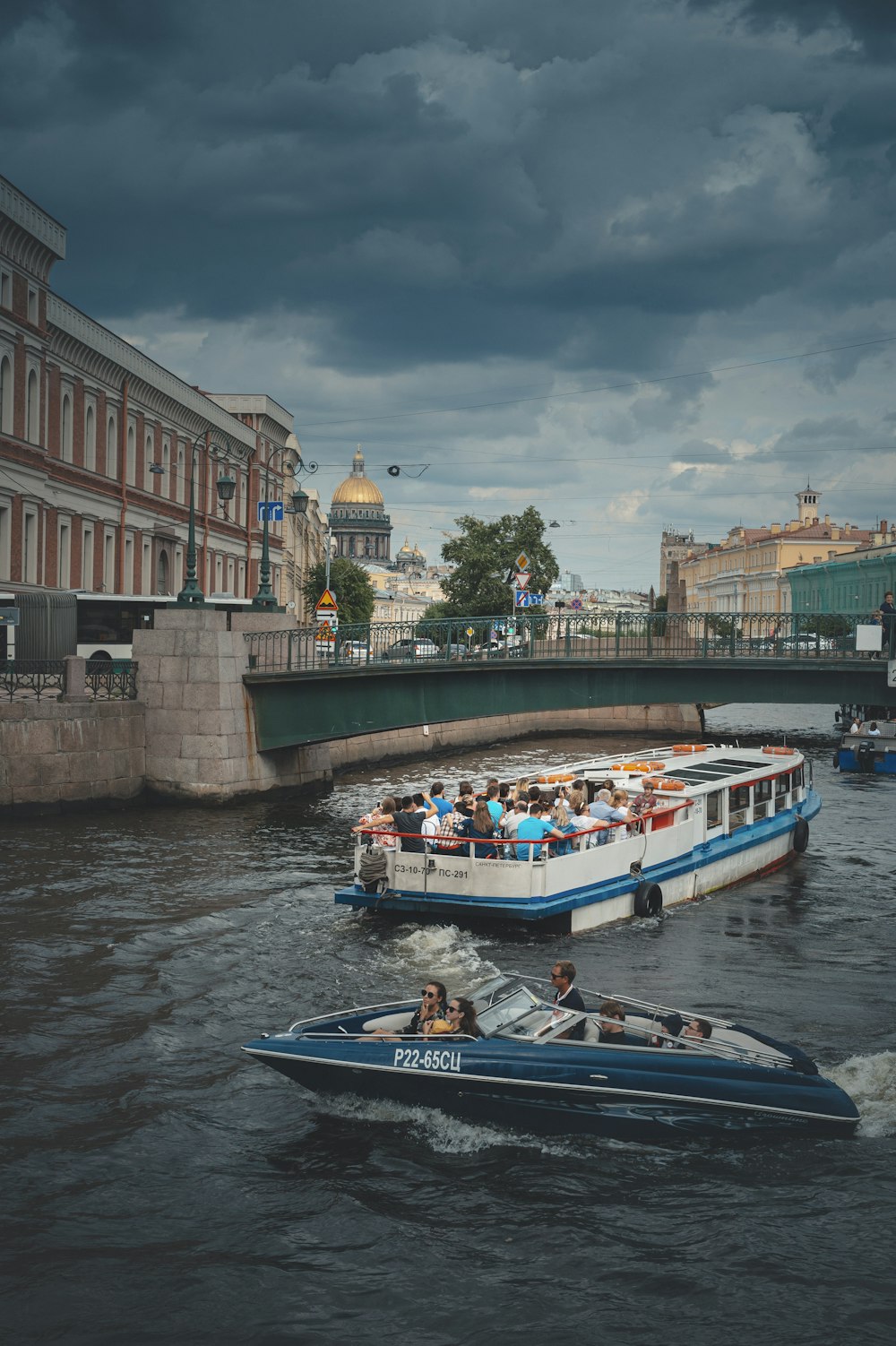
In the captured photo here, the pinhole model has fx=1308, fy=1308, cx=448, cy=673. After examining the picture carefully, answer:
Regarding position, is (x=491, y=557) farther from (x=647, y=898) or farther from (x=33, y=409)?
(x=647, y=898)

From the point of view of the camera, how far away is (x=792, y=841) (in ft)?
84.8

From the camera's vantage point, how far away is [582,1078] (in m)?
10.9

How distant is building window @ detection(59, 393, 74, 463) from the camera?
144 feet

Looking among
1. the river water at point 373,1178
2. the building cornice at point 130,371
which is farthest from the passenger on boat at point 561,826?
the building cornice at point 130,371

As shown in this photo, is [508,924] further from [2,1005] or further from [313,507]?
[313,507]

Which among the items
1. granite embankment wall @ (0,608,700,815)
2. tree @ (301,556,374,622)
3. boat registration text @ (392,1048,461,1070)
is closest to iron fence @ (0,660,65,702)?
A: granite embankment wall @ (0,608,700,815)

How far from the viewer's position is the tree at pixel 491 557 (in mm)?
78875

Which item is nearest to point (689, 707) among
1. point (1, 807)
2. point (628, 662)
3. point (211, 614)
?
point (628, 662)

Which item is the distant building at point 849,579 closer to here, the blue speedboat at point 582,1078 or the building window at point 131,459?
the building window at point 131,459

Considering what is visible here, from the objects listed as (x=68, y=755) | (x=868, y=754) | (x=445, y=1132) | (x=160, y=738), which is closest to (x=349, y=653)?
(x=160, y=738)

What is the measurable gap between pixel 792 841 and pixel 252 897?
1127 cm

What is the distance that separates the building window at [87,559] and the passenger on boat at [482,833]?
1167 inches

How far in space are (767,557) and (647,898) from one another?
422 feet

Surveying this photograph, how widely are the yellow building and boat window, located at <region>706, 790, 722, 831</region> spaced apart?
4189 inches
